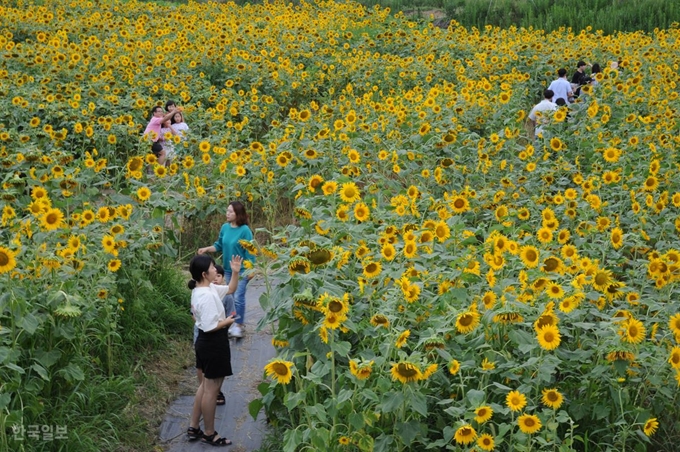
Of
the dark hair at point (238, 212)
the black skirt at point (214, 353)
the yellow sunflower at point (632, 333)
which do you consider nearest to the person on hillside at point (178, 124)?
the dark hair at point (238, 212)

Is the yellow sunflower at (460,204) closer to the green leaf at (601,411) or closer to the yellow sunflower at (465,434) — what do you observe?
the green leaf at (601,411)

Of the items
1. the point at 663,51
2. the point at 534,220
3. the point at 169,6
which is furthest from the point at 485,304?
the point at 169,6

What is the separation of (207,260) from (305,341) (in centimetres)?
97

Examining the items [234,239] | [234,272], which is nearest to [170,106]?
[234,239]

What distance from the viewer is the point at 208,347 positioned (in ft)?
16.0

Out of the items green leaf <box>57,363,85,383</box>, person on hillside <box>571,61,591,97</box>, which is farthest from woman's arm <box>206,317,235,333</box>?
person on hillside <box>571,61,591,97</box>

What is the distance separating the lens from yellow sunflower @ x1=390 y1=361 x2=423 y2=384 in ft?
11.4

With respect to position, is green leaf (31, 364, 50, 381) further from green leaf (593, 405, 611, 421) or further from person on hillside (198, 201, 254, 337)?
green leaf (593, 405, 611, 421)

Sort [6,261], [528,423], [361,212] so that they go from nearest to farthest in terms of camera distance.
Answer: [528,423] < [6,261] < [361,212]

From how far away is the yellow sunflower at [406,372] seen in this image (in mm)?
3469

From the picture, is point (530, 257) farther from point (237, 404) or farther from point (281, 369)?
point (237, 404)

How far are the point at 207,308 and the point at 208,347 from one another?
0.24 metres

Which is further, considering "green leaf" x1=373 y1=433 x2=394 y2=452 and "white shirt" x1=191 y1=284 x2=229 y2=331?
"white shirt" x1=191 y1=284 x2=229 y2=331

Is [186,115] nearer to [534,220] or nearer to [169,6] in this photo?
[534,220]
